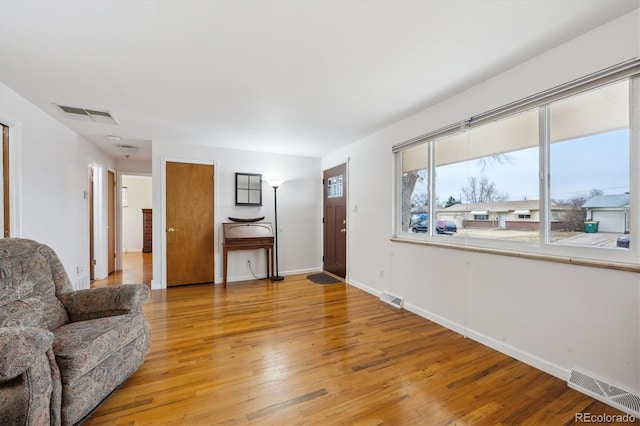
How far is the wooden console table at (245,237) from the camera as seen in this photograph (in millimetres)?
4188

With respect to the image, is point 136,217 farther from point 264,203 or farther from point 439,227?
point 439,227

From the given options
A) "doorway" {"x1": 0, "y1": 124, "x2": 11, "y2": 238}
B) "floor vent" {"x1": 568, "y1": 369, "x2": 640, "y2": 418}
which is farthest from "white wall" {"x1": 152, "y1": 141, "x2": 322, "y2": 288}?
"floor vent" {"x1": 568, "y1": 369, "x2": 640, "y2": 418}

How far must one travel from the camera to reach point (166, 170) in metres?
4.11

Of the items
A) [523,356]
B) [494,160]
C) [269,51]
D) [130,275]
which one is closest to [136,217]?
[130,275]

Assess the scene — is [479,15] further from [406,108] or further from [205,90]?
[205,90]

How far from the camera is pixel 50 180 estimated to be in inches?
121

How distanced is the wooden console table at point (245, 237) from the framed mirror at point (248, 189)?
0.39 metres

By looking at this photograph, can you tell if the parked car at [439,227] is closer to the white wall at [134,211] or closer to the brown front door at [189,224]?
the brown front door at [189,224]

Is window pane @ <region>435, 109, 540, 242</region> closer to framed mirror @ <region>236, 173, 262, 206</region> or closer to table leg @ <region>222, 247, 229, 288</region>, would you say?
framed mirror @ <region>236, 173, 262, 206</region>

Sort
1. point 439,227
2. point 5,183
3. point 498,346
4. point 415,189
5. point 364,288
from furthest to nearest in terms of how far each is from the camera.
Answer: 1. point 364,288
2. point 415,189
3. point 439,227
4. point 5,183
5. point 498,346

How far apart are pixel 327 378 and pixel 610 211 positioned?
2.16 m

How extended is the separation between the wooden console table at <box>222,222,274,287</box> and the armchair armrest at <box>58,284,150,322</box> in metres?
2.26

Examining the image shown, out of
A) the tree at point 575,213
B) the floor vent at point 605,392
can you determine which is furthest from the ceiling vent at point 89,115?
the floor vent at point 605,392

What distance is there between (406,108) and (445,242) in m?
1.51
